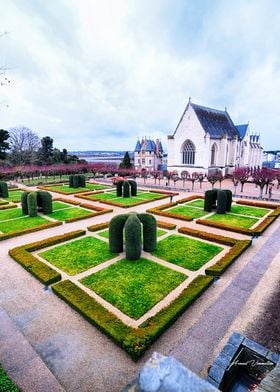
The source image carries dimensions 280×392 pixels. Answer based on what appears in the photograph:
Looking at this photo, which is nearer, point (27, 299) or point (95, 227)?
point (27, 299)

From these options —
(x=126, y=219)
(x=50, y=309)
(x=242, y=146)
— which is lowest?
(x=50, y=309)

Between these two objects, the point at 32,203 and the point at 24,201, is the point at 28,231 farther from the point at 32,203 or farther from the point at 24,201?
the point at 24,201

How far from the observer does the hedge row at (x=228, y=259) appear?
10.3 metres

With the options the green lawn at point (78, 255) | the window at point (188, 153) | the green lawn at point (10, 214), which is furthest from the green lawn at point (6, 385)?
the window at point (188, 153)

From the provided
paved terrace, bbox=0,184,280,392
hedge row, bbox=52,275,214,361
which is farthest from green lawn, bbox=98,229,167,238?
hedge row, bbox=52,275,214,361

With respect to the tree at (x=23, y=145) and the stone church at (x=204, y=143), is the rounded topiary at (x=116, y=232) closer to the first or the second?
the stone church at (x=204, y=143)

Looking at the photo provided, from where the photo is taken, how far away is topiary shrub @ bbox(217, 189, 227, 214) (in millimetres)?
20253

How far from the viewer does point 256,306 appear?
8.21 metres

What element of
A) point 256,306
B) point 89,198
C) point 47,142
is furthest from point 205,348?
point 47,142

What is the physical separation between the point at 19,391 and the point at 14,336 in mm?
2183

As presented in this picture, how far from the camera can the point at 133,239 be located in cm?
1138

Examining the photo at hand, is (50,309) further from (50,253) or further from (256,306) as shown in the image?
(256,306)

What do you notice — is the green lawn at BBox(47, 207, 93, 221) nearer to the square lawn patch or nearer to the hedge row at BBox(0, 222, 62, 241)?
the square lawn patch

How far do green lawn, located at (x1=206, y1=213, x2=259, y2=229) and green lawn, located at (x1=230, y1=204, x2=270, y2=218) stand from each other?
4.70 ft
